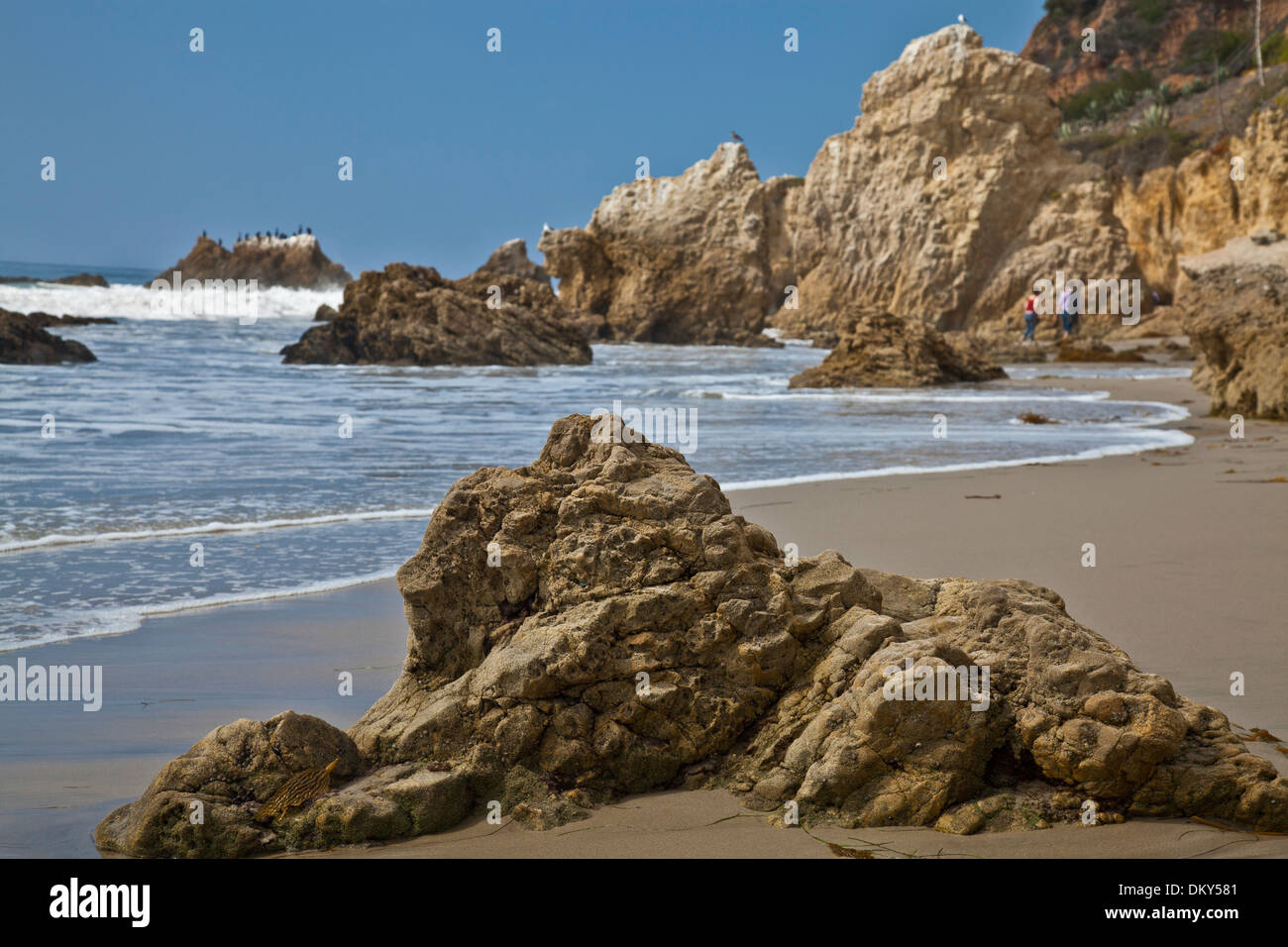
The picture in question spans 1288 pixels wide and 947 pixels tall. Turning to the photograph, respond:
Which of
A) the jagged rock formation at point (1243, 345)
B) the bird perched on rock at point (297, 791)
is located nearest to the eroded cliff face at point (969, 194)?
the jagged rock formation at point (1243, 345)

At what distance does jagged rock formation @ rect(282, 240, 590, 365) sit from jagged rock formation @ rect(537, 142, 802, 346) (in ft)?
49.4

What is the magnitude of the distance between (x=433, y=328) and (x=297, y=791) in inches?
1066

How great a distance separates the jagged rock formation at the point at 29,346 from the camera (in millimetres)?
24094

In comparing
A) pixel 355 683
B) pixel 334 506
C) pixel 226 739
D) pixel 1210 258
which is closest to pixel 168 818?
pixel 226 739

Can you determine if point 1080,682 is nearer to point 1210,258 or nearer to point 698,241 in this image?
point 1210,258

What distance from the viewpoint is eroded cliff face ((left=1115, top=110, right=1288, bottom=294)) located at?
31.5 metres

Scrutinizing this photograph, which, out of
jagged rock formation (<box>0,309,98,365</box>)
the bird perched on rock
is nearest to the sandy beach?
the bird perched on rock

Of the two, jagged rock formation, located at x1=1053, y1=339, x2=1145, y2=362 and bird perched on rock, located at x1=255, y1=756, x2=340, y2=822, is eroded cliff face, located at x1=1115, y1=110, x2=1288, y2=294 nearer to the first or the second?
jagged rock formation, located at x1=1053, y1=339, x2=1145, y2=362

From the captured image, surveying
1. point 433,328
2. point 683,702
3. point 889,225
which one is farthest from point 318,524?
point 889,225

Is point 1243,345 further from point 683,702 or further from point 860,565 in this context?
point 683,702

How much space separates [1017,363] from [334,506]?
2115 cm

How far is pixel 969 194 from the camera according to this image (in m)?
42.3

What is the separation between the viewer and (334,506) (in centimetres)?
742

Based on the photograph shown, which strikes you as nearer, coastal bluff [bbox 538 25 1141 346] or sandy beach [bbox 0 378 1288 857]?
sandy beach [bbox 0 378 1288 857]
